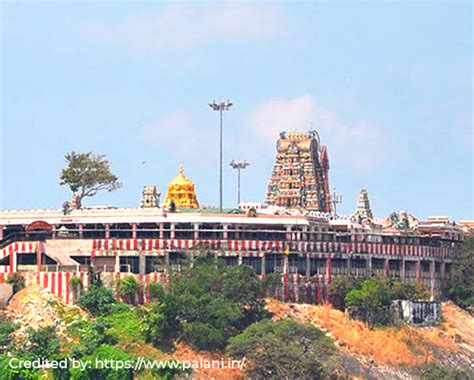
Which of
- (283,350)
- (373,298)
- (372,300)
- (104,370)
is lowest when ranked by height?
(104,370)

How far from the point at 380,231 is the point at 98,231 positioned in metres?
27.4

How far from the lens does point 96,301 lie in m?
128

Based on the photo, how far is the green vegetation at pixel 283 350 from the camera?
390 ft

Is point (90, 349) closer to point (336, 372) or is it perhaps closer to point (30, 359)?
point (30, 359)

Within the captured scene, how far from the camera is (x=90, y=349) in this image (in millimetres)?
119938

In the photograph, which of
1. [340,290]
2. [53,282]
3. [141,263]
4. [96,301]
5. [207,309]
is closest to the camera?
[207,309]

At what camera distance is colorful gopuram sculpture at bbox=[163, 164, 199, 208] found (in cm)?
16362

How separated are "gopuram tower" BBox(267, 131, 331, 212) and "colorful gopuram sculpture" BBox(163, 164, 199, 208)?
1594 centimetres

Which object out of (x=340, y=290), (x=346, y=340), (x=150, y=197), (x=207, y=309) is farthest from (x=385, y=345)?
(x=150, y=197)

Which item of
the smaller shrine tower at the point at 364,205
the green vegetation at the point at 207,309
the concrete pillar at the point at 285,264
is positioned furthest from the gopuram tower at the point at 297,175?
the green vegetation at the point at 207,309

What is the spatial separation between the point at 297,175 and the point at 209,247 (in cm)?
4369

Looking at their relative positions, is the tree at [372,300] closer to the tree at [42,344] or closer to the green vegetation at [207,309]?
the green vegetation at [207,309]

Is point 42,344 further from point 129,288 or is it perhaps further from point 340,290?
point 340,290

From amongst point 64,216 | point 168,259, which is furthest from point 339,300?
point 64,216
